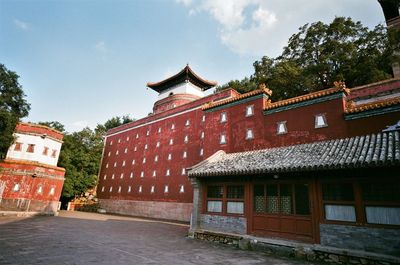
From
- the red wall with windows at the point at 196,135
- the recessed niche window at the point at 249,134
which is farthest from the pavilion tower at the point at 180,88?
the recessed niche window at the point at 249,134

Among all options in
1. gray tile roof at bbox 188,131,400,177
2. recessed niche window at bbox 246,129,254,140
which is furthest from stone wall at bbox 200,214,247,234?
recessed niche window at bbox 246,129,254,140

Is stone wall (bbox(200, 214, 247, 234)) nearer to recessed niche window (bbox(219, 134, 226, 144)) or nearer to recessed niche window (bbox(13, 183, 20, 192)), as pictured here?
recessed niche window (bbox(219, 134, 226, 144))

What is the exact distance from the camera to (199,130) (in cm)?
2541

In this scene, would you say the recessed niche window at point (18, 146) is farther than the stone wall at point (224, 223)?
Yes

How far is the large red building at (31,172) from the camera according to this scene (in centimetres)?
2139

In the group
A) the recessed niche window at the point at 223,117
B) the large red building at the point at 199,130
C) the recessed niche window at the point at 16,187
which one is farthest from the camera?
the recessed niche window at the point at 16,187

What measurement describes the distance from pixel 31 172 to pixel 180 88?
1991 cm

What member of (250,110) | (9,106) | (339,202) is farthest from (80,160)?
(339,202)

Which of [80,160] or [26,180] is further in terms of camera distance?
[80,160]

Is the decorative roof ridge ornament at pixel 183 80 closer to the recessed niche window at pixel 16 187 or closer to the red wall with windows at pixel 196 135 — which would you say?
the red wall with windows at pixel 196 135

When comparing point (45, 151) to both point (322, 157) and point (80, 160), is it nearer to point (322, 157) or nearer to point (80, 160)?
point (80, 160)

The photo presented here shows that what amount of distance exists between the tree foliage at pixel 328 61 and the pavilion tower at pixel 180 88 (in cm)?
968

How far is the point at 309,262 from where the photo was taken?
8562 mm

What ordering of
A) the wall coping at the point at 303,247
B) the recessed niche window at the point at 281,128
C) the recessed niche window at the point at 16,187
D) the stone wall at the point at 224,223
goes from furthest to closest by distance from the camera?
the recessed niche window at the point at 16,187
the recessed niche window at the point at 281,128
the stone wall at the point at 224,223
the wall coping at the point at 303,247
